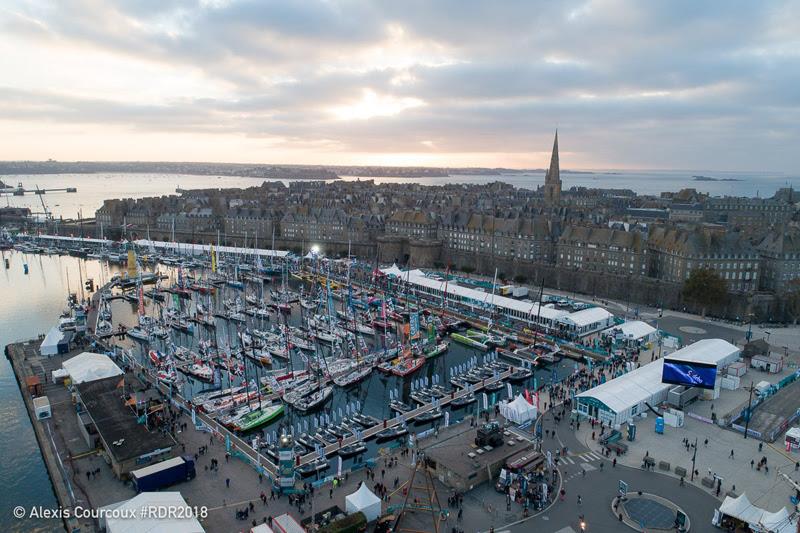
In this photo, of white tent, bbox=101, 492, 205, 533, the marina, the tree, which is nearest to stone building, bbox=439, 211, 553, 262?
the marina

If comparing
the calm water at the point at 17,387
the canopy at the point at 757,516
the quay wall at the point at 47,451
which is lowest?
the calm water at the point at 17,387

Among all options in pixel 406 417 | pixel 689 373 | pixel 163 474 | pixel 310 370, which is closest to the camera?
pixel 163 474

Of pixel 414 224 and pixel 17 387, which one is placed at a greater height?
pixel 414 224

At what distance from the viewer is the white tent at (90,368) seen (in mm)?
35156

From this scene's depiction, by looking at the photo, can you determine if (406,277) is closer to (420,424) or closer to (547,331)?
(547,331)

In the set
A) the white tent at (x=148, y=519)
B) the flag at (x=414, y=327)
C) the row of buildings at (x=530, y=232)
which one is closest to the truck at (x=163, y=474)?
the white tent at (x=148, y=519)

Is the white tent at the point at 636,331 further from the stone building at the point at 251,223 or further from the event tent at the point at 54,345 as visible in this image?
the stone building at the point at 251,223

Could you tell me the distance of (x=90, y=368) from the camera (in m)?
35.9

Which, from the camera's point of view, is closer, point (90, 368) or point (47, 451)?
point (47, 451)

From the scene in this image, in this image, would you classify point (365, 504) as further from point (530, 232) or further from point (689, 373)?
point (530, 232)

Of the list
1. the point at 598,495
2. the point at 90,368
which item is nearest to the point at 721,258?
the point at 598,495

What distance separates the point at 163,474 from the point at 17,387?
874 inches

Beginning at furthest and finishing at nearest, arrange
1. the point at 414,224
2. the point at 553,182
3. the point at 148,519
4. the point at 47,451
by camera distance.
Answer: the point at 553,182, the point at 414,224, the point at 47,451, the point at 148,519

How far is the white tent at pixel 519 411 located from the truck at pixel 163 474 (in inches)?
686
